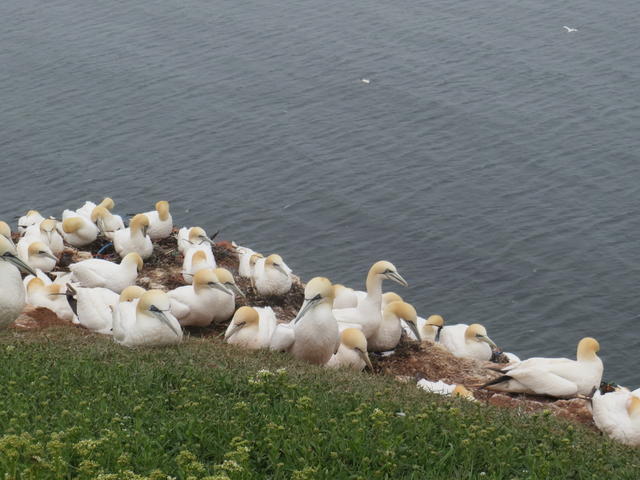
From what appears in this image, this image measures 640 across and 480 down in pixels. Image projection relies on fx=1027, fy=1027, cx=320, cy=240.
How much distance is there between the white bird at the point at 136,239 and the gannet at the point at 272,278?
2.17 metres

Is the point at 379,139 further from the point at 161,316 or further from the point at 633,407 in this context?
the point at 633,407

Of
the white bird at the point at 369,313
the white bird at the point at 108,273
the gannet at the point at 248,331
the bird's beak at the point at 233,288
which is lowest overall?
Answer: the white bird at the point at 108,273

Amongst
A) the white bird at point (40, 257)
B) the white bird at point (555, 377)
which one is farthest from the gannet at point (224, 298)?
the white bird at point (555, 377)

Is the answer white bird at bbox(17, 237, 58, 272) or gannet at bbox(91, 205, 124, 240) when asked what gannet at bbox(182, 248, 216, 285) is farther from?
gannet at bbox(91, 205, 124, 240)

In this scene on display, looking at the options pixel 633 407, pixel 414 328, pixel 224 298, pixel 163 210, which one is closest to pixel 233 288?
pixel 224 298

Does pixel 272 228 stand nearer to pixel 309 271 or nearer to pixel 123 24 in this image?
pixel 309 271

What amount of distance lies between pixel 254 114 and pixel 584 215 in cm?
1171

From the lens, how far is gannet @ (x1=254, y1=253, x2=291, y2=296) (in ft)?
53.2

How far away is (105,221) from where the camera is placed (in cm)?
1895

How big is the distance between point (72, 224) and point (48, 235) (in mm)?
467

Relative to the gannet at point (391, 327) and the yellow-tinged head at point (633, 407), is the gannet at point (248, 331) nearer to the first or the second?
the gannet at point (391, 327)

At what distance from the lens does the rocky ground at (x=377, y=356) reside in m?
12.5

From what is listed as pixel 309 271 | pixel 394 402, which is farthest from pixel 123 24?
pixel 394 402

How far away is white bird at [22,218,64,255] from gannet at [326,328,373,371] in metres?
6.67
